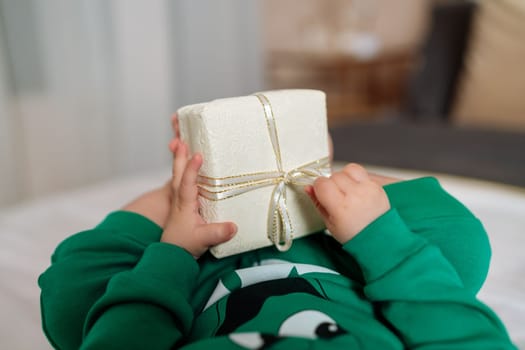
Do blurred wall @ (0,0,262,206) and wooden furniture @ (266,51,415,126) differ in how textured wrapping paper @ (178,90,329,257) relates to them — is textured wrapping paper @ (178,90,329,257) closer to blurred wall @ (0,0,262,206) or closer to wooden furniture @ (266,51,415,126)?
blurred wall @ (0,0,262,206)

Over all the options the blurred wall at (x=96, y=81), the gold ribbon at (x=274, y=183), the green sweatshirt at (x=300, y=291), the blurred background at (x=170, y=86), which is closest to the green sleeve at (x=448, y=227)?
the green sweatshirt at (x=300, y=291)

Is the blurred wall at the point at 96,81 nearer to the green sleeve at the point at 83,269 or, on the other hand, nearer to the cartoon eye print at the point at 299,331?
the green sleeve at the point at 83,269

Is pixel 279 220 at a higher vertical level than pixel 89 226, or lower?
higher

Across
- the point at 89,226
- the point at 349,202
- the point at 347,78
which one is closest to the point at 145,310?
the point at 349,202

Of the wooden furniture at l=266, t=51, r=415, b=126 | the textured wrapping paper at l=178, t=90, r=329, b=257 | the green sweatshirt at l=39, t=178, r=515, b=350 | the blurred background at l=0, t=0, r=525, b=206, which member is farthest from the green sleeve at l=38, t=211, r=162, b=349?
the wooden furniture at l=266, t=51, r=415, b=126

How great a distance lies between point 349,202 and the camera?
46 centimetres

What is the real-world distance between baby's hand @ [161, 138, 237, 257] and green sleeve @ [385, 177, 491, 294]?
21 cm

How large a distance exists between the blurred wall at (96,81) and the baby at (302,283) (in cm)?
79

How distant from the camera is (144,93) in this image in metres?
1.51

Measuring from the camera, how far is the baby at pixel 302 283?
0.43 metres

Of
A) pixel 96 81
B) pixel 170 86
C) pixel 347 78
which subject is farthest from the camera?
pixel 347 78

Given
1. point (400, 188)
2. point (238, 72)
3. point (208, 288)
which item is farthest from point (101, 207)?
point (238, 72)

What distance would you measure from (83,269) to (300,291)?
0.26 meters

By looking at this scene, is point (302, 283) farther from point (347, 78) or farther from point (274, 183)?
point (347, 78)
